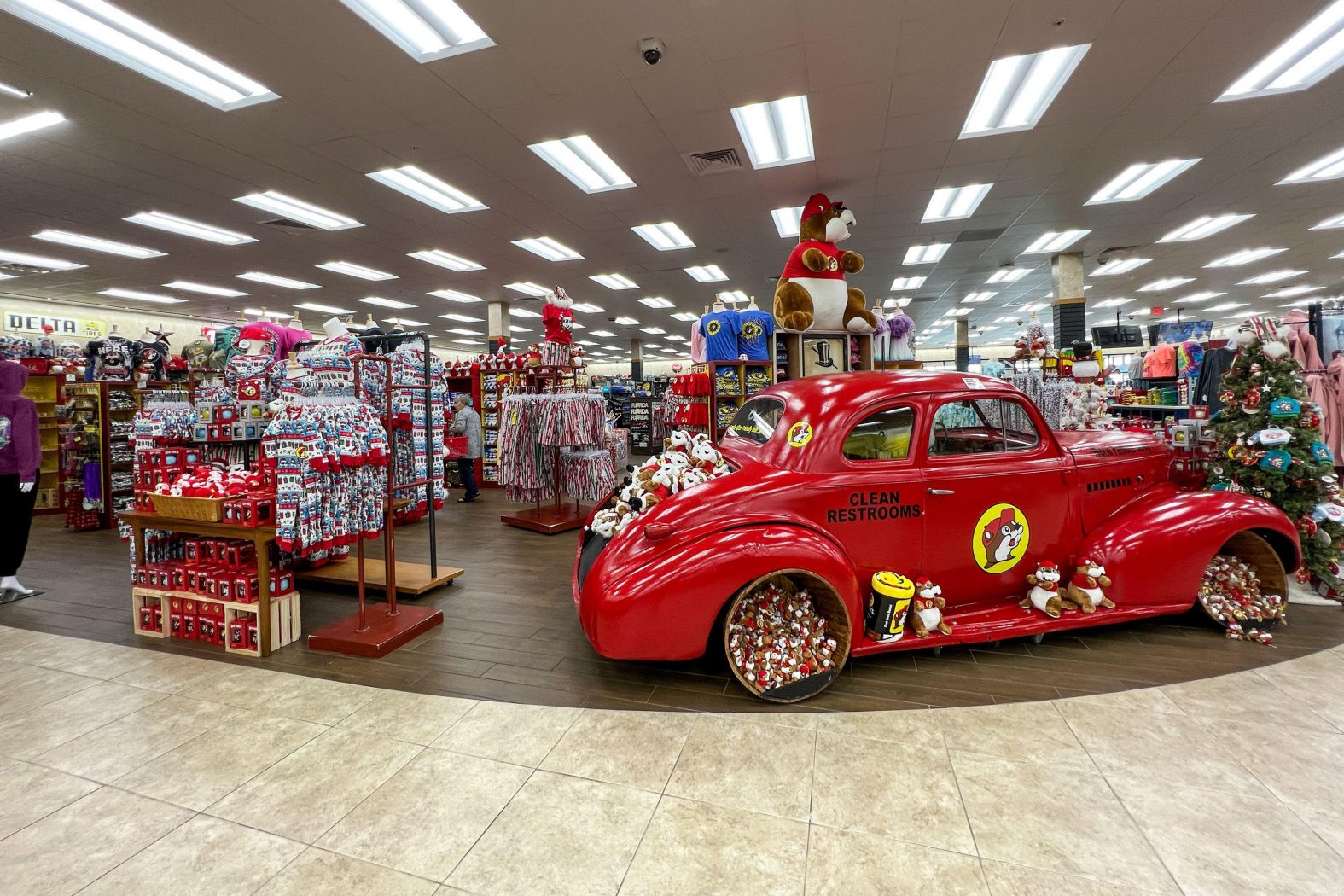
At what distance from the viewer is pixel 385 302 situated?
1283cm

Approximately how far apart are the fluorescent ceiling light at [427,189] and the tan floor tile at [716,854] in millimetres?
6522

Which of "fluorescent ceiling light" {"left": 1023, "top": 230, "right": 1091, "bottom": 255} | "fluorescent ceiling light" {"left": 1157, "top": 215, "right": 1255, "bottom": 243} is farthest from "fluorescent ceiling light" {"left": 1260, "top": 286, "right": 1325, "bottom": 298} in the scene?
"fluorescent ceiling light" {"left": 1023, "top": 230, "right": 1091, "bottom": 255}

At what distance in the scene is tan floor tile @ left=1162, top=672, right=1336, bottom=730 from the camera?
215 centimetres

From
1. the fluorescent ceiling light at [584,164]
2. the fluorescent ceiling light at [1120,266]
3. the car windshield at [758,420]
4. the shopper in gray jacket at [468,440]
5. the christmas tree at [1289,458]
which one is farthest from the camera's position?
the fluorescent ceiling light at [1120,266]

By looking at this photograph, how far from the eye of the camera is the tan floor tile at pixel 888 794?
164 cm

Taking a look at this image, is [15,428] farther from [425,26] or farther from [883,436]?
[883,436]

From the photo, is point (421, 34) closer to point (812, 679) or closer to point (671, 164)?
point (671, 164)

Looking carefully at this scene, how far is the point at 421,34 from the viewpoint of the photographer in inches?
155

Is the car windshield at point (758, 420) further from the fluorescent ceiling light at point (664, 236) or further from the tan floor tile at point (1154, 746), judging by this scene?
the fluorescent ceiling light at point (664, 236)

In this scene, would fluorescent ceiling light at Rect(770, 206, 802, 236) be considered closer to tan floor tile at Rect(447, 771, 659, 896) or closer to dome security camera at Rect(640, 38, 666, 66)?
dome security camera at Rect(640, 38, 666, 66)

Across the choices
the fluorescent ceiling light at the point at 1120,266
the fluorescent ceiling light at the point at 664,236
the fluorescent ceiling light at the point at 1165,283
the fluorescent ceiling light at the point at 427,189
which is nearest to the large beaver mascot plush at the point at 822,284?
the fluorescent ceiling light at the point at 664,236

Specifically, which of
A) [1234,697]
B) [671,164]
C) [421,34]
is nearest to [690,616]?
[1234,697]

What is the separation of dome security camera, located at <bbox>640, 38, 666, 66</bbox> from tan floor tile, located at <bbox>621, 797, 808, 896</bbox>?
451 cm

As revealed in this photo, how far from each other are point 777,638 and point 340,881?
5.65ft
